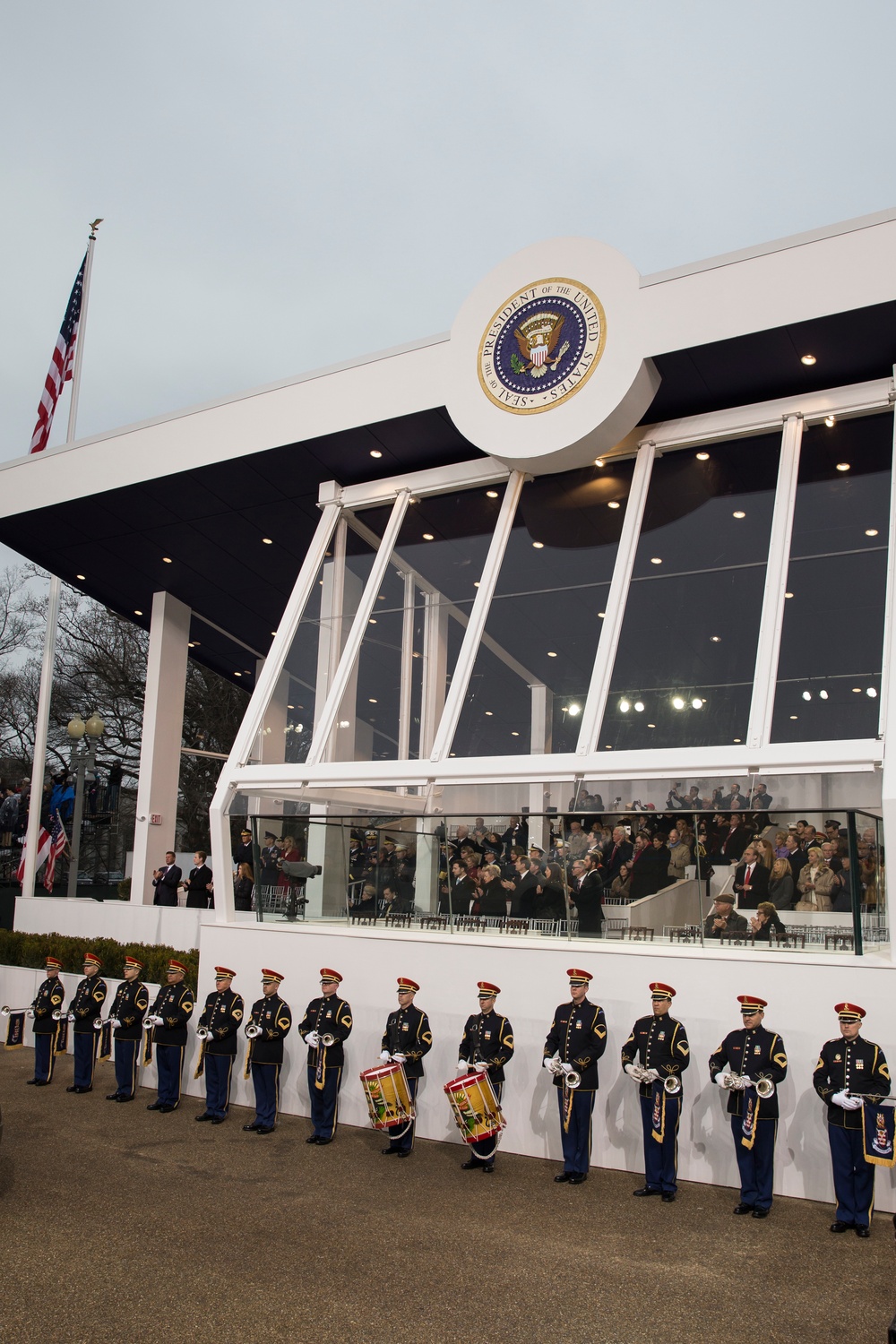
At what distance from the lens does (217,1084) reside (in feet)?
34.9

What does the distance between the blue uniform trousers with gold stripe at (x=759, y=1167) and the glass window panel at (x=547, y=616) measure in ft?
14.0

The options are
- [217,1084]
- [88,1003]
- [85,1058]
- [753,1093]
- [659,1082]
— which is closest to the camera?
[753,1093]

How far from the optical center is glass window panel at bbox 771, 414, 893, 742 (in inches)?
384

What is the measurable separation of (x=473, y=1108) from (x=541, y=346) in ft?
27.6

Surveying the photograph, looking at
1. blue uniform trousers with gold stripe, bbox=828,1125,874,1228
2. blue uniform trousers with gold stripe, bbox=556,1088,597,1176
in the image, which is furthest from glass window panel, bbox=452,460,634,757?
blue uniform trousers with gold stripe, bbox=828,1125,874,1228

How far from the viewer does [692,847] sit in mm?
9141

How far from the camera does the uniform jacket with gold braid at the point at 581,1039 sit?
28.3ft

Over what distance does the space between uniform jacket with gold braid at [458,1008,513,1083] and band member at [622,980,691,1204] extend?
118 centimetres

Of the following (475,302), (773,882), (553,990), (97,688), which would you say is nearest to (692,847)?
(773,882)

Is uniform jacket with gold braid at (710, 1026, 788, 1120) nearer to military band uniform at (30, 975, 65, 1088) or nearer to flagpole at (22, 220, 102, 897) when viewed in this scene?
military band uniform at (30, 975, 65, 1088)

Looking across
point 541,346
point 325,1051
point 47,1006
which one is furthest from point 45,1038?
point 541,346

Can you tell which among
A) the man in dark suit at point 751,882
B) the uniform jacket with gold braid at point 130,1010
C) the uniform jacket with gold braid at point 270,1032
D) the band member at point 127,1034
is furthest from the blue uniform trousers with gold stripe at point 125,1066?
the man in dark suit at point 751,882

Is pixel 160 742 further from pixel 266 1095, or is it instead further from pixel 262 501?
pixel 266 1095

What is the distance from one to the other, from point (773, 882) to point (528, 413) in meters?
6.21
